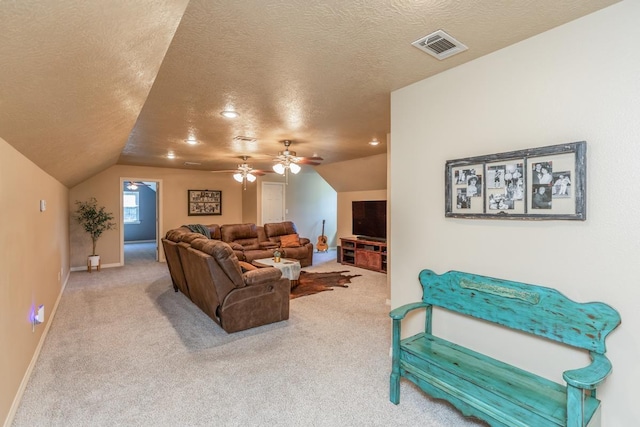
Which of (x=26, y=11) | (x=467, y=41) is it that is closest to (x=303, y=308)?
(x=467, y=41)

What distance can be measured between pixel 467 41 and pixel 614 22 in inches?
27.1

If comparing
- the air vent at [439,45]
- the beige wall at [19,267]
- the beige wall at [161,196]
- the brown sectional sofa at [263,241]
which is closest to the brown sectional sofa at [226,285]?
the beige wall at [19,267]

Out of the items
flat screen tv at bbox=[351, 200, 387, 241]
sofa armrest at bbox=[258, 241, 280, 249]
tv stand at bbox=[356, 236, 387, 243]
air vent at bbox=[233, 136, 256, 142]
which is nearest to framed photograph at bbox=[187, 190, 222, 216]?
sofa armrest at bbox=[258, 241, 280, 249]

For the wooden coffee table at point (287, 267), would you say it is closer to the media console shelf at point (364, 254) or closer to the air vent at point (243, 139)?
the air vent at point (243, 139)

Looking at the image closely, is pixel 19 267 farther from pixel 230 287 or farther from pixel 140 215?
pixel 140 215

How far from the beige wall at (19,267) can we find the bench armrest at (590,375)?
316cm

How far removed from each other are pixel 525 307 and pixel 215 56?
2.55 metres

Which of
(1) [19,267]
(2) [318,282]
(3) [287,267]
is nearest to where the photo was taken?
(1) [19,267]

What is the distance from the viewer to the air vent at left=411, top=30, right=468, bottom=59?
1831mm

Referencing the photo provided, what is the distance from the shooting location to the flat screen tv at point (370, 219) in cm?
673

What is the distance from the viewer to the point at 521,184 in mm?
1932

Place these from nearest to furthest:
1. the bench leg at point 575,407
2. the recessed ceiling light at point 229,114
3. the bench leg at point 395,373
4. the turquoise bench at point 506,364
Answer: the bench leg at point 575,407
the turquoise bench at point 506,364
the bench leg at point 395,373
the recessed ceiling light at point 229,114

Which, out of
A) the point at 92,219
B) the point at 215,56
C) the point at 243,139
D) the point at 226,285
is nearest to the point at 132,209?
the point at 92,219

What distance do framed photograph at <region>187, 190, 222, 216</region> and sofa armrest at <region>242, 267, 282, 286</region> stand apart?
5448 mm
